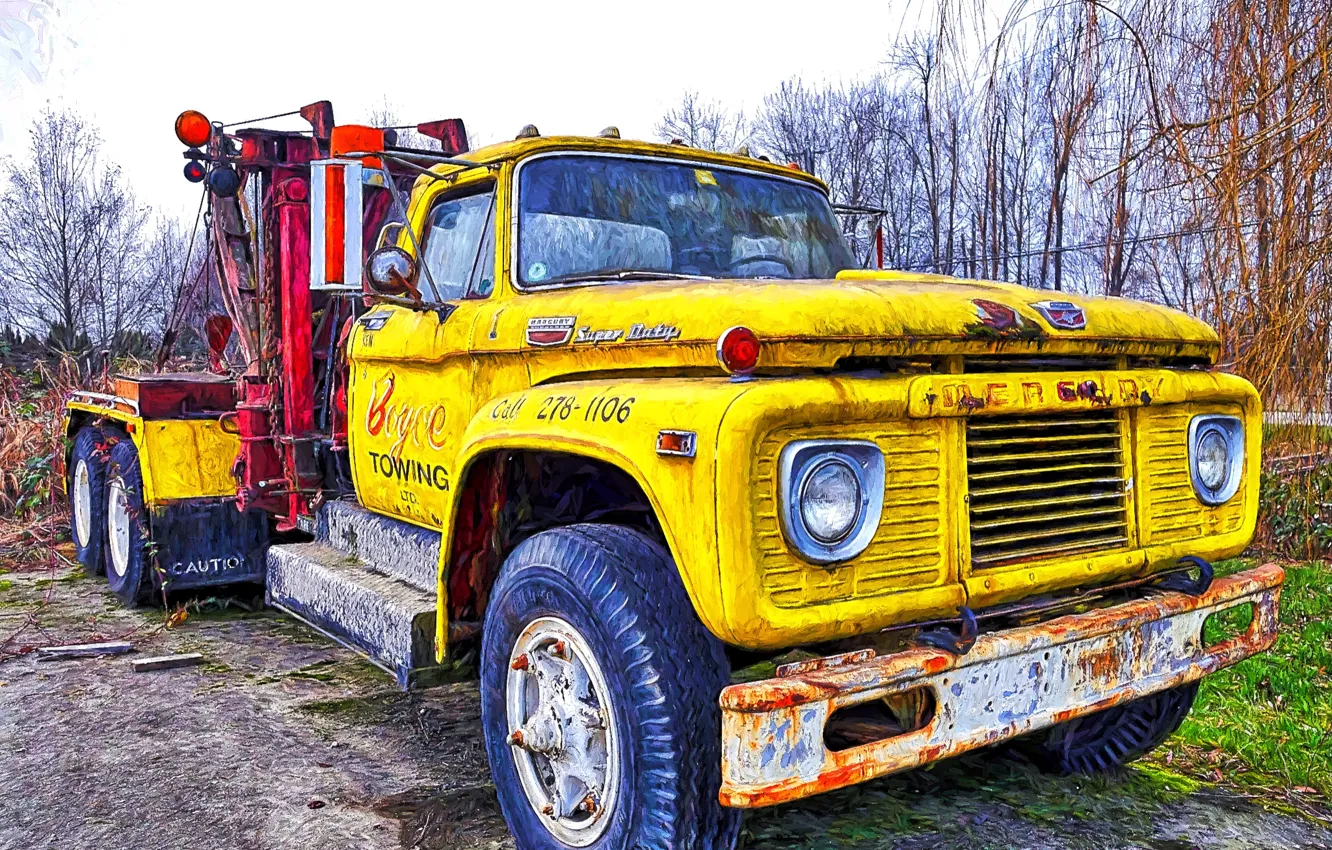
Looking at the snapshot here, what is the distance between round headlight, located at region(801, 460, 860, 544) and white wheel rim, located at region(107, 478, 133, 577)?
509 cm

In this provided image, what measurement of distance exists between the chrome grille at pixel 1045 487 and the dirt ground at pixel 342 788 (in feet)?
3.24

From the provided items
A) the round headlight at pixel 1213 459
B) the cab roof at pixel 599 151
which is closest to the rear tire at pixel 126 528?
the cab roof at pixel 599 151

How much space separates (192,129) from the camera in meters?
5.77

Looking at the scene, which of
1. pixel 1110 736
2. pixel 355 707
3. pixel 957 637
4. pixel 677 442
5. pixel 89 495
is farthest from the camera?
pixel 89 495

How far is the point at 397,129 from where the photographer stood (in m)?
5.13

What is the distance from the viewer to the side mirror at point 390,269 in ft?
12.4

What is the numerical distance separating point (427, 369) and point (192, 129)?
2590 millimetres

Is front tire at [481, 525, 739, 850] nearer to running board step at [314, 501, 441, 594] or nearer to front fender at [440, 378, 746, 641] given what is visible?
front fender at [440, 378, 746, 641]

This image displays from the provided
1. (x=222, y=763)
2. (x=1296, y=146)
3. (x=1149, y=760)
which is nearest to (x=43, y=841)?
(x=222, y=763)

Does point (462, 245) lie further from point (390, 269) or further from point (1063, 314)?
point (1063, 314)

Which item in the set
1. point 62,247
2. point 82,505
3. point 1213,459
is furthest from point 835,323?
point 62,247

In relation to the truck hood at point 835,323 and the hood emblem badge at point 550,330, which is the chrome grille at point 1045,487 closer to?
the truck hood at point 835,323

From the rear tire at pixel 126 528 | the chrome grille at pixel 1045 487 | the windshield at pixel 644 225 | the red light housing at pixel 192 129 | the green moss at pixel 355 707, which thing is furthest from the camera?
the rear tire at pixel 126 528

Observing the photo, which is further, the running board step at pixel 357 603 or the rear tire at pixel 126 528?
the rear tire at pixel 126 528
